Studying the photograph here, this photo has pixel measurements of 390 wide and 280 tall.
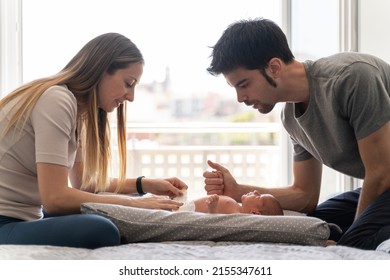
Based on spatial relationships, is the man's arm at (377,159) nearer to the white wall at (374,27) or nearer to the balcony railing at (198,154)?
the white wall at (374,27)

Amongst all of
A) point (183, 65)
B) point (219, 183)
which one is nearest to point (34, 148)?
point (219, 183)

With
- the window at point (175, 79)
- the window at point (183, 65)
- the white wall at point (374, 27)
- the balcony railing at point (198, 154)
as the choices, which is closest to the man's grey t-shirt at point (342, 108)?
the white wall at point (374, 27)

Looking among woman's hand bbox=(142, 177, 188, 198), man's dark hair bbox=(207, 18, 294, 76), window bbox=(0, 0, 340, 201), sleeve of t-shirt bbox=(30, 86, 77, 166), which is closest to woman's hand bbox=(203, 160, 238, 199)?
woman's hand bbox=(142, 177, 188, 198)

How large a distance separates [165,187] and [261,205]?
1.17 feet

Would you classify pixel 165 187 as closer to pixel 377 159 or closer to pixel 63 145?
pixel 63 145

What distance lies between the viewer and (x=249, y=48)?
2174 mm

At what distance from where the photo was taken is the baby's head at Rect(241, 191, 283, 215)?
2.16 m

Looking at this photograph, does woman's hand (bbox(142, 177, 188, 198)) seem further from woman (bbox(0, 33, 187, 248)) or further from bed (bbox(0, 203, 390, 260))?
bed (bbox(0, 203, 390, 260))

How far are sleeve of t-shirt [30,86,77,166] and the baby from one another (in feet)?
1.75

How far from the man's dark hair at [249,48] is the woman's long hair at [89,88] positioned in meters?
0.30

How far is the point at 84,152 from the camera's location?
2158mm
